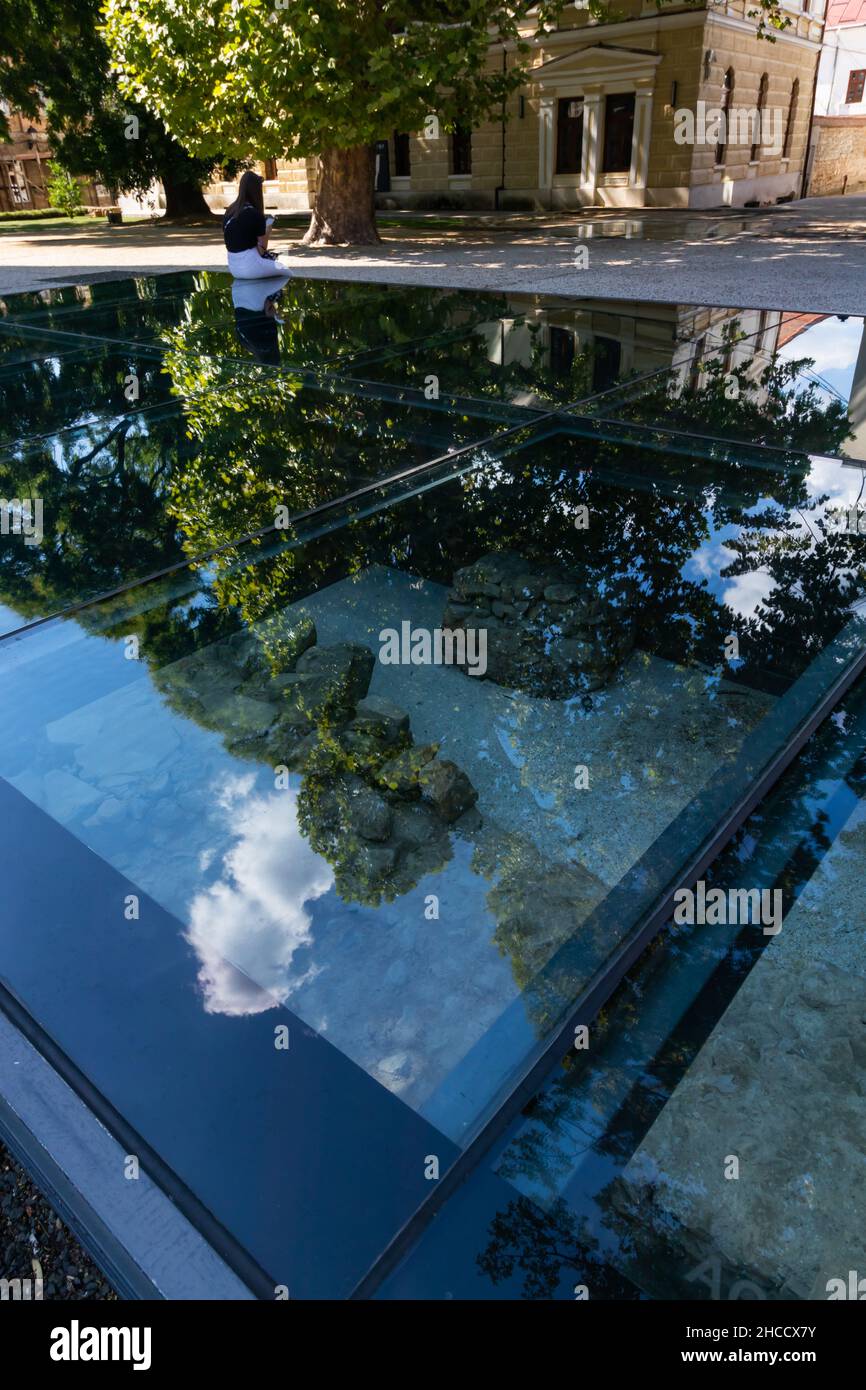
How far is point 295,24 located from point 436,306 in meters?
4.62

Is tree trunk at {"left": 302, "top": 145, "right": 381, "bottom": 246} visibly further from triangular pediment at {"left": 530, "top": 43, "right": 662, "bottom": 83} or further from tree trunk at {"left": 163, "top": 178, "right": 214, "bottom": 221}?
tree trunk at {"left": 163, "top": 178, "right": 214, "bottom": 221}

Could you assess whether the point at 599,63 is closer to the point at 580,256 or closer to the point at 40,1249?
the point at 580,256

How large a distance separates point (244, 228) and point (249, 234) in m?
0.10

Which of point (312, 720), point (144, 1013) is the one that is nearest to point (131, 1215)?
point (144, 1013)

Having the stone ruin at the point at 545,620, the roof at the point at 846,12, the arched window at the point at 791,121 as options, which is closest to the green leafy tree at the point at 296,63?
the stone ruin at the point at 545,620

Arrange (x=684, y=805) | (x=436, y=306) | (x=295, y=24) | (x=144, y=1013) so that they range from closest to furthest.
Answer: (x=144, y=1013)
(x=684, y=805)
(x=436, y=306)
(x=295, y=24)

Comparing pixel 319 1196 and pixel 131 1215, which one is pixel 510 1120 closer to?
pixel 319 1196

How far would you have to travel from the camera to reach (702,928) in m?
2.39

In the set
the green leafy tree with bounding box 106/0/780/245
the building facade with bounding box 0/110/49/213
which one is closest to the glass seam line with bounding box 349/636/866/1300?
the green leafy tree with bounding box 106/0/780/245

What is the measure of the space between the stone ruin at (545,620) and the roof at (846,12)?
39.3 metres

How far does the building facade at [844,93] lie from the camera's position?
1116 inches

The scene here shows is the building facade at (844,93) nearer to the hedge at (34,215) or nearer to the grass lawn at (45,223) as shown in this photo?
the grass lawn at (45,223)

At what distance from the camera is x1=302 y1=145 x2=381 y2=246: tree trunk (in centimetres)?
1536

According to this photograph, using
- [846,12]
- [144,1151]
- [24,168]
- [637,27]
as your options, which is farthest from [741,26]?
[24,168]
